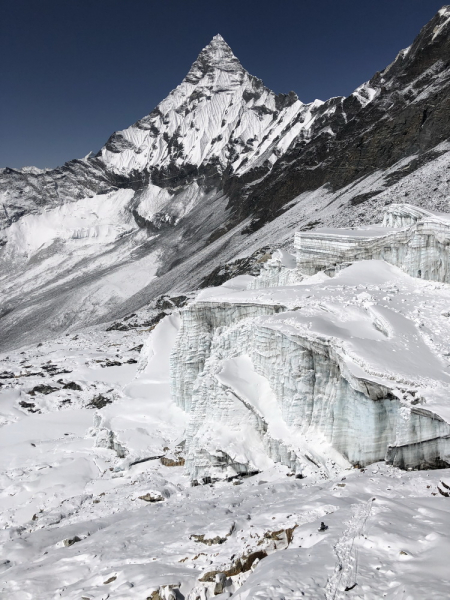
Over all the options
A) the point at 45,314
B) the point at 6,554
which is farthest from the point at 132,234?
the point at 6,554

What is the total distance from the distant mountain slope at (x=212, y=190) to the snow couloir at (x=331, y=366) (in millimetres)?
28976

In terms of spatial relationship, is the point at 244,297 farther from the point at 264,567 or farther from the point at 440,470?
the point at 264,567

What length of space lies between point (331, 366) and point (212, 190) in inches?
6038

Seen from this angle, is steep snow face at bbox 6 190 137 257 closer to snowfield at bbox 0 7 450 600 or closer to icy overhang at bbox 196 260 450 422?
snowfield at bbox 0 7 450 600

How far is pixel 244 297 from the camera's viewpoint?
1911 centimetres

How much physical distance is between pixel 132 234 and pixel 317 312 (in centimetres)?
14291

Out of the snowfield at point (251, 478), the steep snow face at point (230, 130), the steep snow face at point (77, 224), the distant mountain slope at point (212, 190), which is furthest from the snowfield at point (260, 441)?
the steep snow face at point (230, 130)

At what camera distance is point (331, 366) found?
43.5ft

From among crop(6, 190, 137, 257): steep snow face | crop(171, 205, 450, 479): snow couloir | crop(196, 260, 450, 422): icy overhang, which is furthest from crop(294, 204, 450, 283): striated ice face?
crop(6, 190, 137, 257): steep snow face

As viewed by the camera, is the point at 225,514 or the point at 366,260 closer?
the point at 225,514

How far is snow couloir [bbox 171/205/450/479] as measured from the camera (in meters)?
11.6

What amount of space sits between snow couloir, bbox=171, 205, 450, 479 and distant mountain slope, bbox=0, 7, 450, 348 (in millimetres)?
28976

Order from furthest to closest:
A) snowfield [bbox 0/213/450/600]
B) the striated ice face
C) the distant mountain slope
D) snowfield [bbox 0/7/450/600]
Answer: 1. the distant mountain slope
2. the striated ice face
3. snowfield [bbox 0/7/450/600]
4. snowfield [bbox 0/213/450/600]

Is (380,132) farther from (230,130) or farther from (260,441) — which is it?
(230,130)
